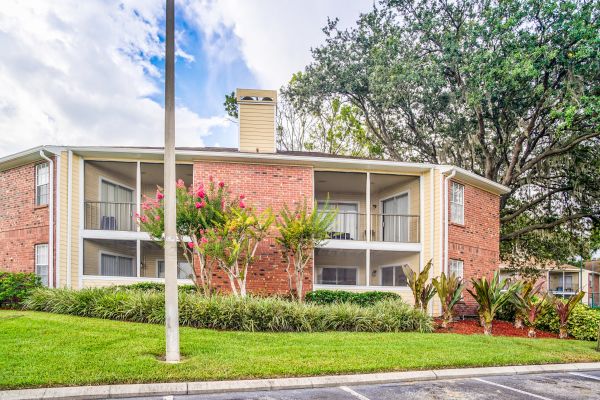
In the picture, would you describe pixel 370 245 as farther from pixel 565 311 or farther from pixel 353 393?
pixel 353 393

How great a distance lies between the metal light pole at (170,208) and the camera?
7.30 metres

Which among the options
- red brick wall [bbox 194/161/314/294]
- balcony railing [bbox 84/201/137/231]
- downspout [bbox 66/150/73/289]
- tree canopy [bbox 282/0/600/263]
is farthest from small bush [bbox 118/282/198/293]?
tree canopy [bbox 282/0/600/263]

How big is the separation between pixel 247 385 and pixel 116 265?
11876 mm

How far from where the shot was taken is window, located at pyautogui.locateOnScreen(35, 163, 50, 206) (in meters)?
14.5

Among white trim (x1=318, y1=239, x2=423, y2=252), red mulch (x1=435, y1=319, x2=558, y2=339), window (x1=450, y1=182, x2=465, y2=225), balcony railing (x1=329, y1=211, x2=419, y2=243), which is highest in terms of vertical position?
window (x1=450, y1=182, x2=465, y2=225)

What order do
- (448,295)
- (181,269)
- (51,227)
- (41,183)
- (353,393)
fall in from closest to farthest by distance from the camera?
(353,393) → (448,295) → (51,227) → (41,183) → (181,269)

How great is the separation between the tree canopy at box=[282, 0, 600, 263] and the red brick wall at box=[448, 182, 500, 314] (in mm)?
3585

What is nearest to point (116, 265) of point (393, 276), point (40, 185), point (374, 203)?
point (40, 185)

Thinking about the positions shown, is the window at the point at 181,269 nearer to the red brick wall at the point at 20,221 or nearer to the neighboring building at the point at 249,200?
the neighboring building at the point at 249,200

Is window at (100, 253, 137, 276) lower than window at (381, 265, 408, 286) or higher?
higher

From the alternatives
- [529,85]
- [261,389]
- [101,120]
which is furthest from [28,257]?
[529,85]

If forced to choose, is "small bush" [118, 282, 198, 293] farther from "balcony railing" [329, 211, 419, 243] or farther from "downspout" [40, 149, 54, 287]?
"balcony railing" [329, 211, 419, 243]

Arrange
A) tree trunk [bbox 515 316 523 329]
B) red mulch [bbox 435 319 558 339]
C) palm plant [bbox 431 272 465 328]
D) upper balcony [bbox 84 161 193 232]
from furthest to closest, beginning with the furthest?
upper balcony [bbox 84 161 193 232]
tree trunk [bbox 515 316 523 329]
palm plant [bbox 431 272 465 328]
red mulch [bbox 435 319 558 339]

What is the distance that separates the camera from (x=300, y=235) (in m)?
13.1
